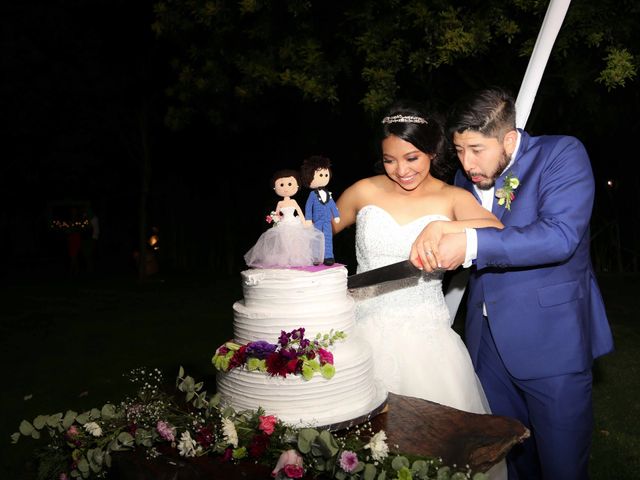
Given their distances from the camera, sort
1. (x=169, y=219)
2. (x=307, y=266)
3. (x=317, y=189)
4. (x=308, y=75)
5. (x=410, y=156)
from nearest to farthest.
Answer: (x=307, y=266) < (x=317, y=189) < (x=410, y=156) < (x=308, y=75) < (x=169, y=219)

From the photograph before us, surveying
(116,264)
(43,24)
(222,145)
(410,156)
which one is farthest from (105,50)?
(410,156)

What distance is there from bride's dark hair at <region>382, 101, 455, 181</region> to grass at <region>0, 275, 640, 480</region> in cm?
298

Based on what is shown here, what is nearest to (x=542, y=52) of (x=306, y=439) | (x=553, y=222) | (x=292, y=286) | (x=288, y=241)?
(x=553, y=222)

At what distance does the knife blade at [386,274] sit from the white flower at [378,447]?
0.81m

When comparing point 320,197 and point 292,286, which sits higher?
point 320,197

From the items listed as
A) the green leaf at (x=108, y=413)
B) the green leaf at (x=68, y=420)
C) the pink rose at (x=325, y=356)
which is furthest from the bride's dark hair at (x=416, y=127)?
the green leaf at (x=68, y=420)

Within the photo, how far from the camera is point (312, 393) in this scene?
109 inches

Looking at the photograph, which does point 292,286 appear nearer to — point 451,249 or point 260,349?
point 260,349

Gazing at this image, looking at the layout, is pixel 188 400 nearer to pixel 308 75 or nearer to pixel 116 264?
pixel 308 75

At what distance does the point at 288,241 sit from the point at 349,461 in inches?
36.7

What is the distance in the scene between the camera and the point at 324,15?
30.4 feet

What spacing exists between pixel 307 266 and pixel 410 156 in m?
0.86

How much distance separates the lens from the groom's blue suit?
130 inches

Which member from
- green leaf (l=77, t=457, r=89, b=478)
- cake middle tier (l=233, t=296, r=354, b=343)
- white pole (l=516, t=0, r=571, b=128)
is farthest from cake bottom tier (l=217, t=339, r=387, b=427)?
white pole (l=516, t=0, r=571, b=128)
